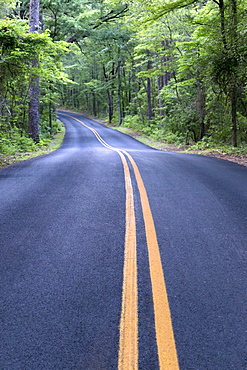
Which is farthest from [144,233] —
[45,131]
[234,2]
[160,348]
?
[45,131]

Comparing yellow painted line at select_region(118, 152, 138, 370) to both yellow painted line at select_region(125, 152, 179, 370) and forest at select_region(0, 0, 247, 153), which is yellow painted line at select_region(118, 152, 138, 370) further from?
forest at select_region(0, 0, 247, 153)

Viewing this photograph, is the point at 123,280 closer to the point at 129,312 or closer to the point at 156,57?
the point at 129,312

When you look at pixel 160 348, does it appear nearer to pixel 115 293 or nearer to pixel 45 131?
pixel 115 293

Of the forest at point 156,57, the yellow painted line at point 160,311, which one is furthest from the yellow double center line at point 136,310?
the forest at point 156,57

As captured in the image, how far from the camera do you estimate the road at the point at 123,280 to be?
1991mm

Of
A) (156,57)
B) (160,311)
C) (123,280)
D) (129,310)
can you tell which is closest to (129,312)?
(129,310)

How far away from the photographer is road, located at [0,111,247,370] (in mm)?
1991

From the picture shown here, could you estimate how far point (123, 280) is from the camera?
2.81 m

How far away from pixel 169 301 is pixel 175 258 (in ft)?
2.55

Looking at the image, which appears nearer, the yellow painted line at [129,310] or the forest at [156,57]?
the yellow painted line at [129,310]

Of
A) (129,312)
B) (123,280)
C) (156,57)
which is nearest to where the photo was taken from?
(129,312)

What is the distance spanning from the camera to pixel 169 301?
8.27 ft

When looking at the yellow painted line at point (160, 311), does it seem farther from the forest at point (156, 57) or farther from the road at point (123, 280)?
the forest at point (156, 57)

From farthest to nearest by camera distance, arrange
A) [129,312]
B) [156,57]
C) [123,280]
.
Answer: [156,57] → [123,280] → [129,312]
